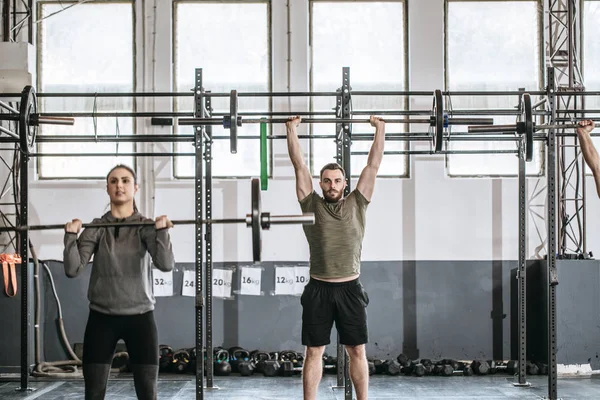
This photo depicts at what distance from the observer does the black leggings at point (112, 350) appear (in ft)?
9.30

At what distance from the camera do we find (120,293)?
288 centimetres

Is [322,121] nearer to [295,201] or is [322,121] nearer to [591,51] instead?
[295,201]

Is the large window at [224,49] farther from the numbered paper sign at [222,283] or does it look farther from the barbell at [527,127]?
the barbell at [527,127]

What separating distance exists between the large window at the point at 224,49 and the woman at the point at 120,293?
330 cm

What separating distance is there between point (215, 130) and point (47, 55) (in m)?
1.76

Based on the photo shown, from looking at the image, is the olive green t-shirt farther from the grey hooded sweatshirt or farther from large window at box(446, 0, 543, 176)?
large window at box(446, 0, 543, 176)

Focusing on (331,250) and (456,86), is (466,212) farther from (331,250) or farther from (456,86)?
(331,250)

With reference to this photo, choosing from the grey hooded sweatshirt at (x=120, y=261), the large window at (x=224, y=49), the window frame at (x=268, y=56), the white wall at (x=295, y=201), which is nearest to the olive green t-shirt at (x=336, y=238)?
the grey hooded sweatshirt at (x=120, y=261)

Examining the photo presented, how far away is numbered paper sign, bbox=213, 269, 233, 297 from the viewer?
608 centimetres

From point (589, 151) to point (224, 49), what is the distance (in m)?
3.70

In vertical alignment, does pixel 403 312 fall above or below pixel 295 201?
below

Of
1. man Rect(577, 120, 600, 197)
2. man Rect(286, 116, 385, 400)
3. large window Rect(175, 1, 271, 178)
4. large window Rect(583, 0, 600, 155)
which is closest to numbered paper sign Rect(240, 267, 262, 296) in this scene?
large window Rect(175, 1, 271, 178)

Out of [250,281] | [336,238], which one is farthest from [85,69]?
[336,238]

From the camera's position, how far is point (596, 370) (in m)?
5.76
